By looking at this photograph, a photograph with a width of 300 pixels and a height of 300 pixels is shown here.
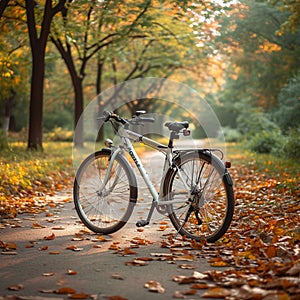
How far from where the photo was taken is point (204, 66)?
31.8 metres

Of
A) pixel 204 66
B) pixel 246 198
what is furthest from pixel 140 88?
pixel 246 198

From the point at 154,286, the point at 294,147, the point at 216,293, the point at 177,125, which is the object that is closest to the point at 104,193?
the point at 177,125

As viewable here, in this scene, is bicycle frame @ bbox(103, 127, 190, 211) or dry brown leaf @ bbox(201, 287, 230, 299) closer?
dry brown leaf @ bbox(201, 287, 230, 299)

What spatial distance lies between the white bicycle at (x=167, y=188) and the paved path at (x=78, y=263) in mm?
296

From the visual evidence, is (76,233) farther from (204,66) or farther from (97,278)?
(204,66)

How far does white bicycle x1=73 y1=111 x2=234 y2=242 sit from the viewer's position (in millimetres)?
5855

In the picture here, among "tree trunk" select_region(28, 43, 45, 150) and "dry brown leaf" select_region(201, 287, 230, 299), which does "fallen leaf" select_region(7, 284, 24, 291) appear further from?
"tree trunk" select_region(28, 43, 45, 150)

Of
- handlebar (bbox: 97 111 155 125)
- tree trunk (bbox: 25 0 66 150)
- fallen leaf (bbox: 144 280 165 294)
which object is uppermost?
tree trunk (bbox: 25 0 66 150)

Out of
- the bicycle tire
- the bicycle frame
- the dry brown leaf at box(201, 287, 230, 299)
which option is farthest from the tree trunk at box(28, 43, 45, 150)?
the dry brown leaf at box(201, 287, 230, 299)

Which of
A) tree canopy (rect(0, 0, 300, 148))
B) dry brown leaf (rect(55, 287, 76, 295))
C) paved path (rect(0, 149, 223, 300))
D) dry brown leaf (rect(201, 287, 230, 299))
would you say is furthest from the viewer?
tree canopy (rect(0, 0, 300, 148))

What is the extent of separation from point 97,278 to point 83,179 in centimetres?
232

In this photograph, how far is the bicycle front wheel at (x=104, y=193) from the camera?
252 inches

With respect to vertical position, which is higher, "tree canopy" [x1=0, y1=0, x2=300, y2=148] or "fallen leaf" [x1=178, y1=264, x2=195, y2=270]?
"tree canopy" [x1=0, y1=0, x2=300, y2=148]

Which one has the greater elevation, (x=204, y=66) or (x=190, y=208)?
(x=204, y=66)
